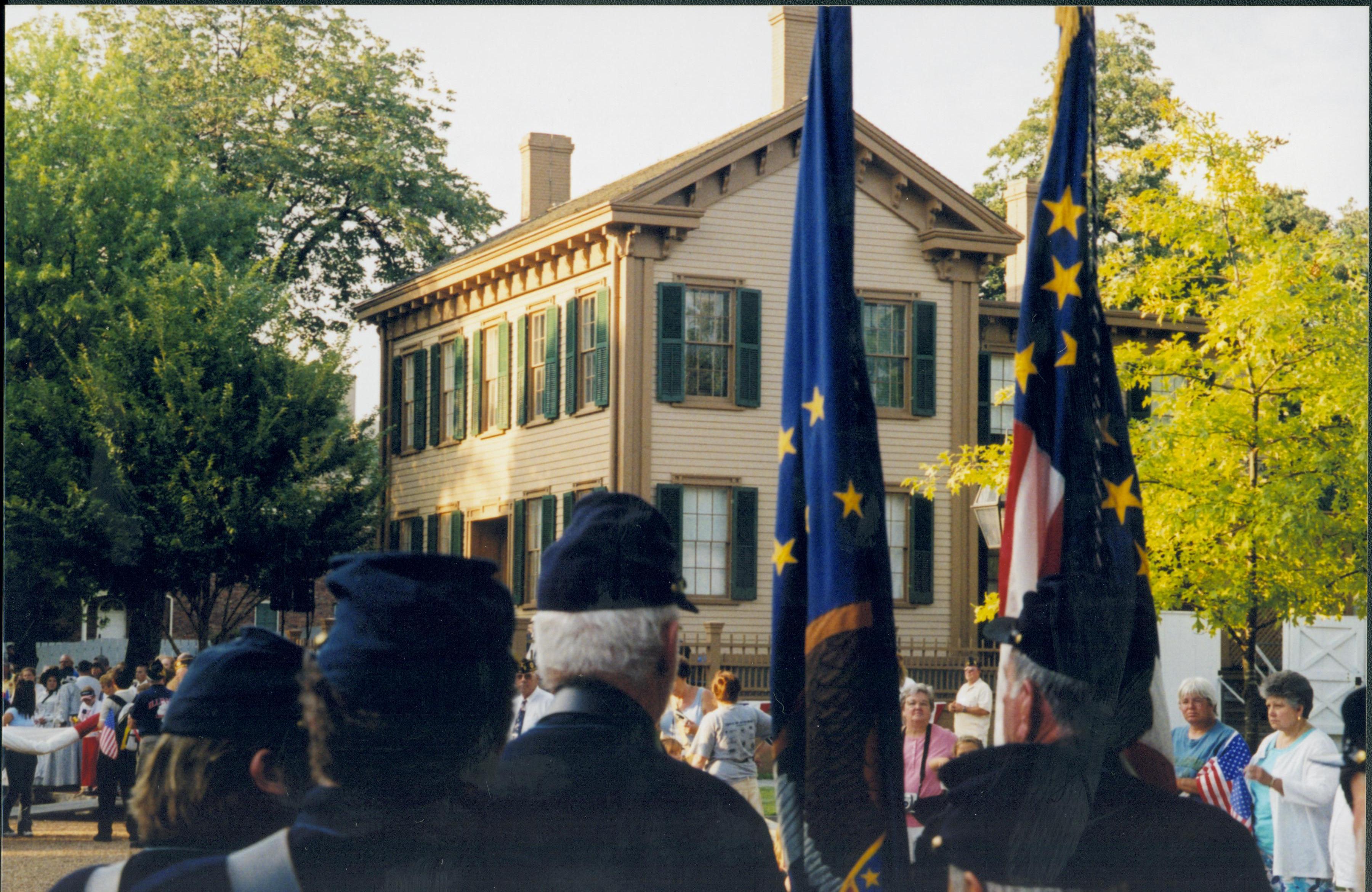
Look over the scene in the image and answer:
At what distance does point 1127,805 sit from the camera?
465cm

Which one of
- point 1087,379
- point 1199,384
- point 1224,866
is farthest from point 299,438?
point 1199,384

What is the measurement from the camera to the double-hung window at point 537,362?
482 cm

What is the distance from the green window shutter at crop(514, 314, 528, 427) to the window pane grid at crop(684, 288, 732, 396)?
0.55 m

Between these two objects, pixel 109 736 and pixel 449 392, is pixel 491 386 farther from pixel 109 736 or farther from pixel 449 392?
pixel 109 736

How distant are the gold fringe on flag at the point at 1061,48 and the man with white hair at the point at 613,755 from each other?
1843mm

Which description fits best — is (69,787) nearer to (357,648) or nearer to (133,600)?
(133,600)

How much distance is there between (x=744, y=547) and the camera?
15.1 feet

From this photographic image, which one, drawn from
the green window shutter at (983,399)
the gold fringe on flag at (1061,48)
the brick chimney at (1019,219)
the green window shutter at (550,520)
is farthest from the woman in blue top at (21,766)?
the gold fringe on flag at (1061,48)

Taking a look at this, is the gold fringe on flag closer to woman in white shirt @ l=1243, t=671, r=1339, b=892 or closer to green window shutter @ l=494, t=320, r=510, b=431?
green window shutter @ l=494, t=320, r=510, b=431

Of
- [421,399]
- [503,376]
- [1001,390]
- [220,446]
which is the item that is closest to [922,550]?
[1001,390]

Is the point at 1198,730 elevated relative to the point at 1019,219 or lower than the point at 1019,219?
lower

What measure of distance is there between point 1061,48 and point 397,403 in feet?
8.10

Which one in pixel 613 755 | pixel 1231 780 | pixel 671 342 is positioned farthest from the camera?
pixel 1231 780

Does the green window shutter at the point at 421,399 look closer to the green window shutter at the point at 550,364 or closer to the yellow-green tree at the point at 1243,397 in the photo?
the green window shutter at the point at 550,364
